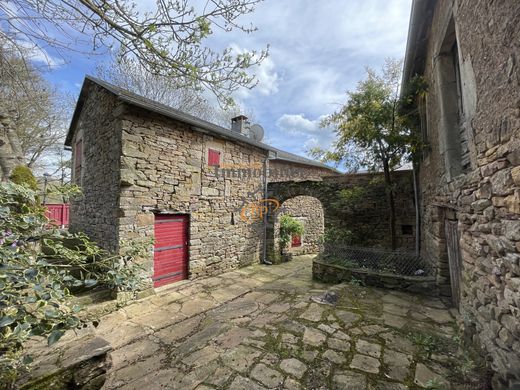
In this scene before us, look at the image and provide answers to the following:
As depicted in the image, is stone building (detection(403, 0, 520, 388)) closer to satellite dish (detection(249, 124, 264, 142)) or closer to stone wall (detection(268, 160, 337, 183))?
satellite dish (detection(249, 124, 264, 142))

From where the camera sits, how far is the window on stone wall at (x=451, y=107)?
10.1 ft

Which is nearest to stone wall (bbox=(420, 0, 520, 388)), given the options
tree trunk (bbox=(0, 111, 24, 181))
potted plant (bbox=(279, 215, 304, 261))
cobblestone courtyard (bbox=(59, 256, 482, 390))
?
cobblestone courtyard (bbox=(59, 256, 482, 390))

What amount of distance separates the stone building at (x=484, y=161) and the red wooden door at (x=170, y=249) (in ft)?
16.7

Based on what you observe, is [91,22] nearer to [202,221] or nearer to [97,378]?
[97,378]

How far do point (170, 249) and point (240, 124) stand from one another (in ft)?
17.9

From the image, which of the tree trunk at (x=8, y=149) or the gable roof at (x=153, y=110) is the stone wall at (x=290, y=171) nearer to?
the gable roof at (x=153, y=110)

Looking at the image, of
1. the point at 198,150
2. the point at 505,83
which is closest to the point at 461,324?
the point at 505,83

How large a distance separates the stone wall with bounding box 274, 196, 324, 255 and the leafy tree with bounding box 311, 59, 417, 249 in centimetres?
443

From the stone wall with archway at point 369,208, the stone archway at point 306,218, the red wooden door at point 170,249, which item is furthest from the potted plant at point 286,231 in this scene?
the red wooden door at point 170,249

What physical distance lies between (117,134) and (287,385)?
15.8ft

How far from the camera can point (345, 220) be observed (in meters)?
7.11

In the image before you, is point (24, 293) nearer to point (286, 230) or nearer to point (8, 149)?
point (8, 149)

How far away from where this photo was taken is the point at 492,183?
6.15 ft

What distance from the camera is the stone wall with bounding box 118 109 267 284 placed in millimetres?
4387
